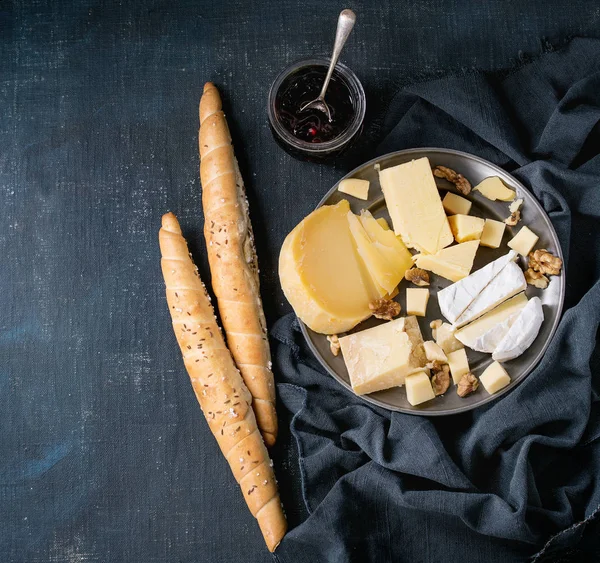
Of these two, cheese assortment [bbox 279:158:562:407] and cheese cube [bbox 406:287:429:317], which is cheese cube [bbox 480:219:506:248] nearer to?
cheese assortment [bbox 279:158:562:407]

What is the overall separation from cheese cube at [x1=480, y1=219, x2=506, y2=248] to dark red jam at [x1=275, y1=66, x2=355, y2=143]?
20.0 inches

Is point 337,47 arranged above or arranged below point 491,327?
above

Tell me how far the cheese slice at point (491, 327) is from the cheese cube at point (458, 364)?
0.12 feet

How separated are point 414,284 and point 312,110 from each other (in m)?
0.60

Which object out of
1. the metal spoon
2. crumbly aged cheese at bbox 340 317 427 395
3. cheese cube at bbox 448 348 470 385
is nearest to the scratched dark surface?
the metal spoon

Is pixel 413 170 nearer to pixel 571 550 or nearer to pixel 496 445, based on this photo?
pixel 496 445

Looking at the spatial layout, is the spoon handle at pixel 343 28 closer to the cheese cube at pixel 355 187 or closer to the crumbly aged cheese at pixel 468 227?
the cheese cube at pixel 355 187

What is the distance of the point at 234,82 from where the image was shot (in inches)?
89.0

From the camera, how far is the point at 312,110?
213 centimetres

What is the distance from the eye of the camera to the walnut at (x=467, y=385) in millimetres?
2020

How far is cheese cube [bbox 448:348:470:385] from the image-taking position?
80.2 inches

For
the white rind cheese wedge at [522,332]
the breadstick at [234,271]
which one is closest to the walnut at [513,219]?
the white rind cheese wedge at [522,332]

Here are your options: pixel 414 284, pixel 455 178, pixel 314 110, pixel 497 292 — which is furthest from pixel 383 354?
pixel 314 110

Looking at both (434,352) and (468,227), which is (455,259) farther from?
(434,352)
